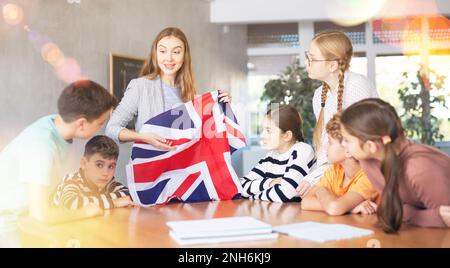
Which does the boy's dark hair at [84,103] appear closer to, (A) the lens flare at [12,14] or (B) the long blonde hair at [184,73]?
(B) the long blonde hair at [184,73]

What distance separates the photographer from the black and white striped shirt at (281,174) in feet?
5.82

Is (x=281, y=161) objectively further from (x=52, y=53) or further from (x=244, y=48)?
(x=244, y=48)

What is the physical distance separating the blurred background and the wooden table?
106 centimetres

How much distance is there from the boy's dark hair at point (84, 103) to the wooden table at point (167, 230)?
28 cm

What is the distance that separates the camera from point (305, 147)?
185 cm

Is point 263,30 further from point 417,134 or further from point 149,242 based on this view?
point 149,242

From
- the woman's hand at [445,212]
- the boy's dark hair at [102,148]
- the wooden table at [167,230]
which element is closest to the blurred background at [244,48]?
the boy's dark hair at [102,148]

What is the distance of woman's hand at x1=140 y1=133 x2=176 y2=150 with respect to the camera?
71.4 inches

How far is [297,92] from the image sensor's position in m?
5.18

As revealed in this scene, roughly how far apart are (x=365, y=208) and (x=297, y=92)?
3752mm

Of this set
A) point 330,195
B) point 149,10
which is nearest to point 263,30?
point 149,10

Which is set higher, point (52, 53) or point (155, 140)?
point (52, 53)

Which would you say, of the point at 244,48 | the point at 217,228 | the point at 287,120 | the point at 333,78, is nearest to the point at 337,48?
the point at 333,78
